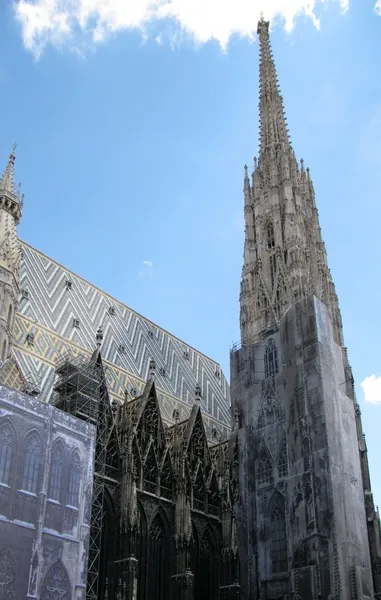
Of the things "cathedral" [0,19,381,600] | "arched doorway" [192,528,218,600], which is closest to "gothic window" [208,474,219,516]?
"cathedral" [0,19,381,600]

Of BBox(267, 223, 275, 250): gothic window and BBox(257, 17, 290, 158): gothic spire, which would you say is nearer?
BBox(267, 223, 275, 250): gothic window

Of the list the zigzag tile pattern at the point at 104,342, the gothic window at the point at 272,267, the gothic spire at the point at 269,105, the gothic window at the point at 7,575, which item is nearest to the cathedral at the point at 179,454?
the gothic window at the point at 7,575

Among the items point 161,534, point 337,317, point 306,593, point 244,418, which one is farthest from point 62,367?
point 337,317

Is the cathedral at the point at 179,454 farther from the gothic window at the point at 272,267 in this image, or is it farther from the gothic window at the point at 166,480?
the gothic window at the point at 272,267

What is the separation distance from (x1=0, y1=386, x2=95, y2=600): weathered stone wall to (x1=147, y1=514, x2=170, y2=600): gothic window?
5.23 m

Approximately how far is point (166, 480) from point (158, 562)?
11.5 ft

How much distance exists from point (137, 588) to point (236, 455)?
371 inches

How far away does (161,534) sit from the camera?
31109 millimetres

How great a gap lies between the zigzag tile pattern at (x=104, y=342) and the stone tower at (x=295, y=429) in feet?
18.6

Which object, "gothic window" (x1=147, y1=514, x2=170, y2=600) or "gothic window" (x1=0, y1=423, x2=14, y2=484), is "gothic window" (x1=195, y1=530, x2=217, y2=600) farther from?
"gothic window" (x1=0, y1=423, x2=14, y2=484)

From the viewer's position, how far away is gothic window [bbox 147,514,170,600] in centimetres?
2972

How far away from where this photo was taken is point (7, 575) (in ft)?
73.6

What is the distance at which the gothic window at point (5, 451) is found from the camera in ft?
78.7

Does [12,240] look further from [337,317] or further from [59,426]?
[337,317]
